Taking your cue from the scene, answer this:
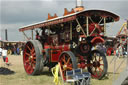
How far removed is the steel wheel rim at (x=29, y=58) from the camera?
9594 mm

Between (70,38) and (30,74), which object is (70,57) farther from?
(30,74)

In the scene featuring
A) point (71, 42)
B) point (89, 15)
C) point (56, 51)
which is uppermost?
point (89, 15)

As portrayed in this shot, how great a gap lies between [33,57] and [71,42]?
2.27 metres

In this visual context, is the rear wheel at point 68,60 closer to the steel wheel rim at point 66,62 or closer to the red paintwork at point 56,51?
the steel wheel rim at point 66,62

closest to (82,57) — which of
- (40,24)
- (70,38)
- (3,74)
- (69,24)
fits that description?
(70,38)

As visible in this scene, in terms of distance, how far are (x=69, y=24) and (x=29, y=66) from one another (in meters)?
3.08

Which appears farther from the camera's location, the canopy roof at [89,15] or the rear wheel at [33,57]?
the rear wheel at [33,57]

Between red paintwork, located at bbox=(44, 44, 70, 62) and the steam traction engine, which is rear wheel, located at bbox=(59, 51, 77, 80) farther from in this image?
red paintwork, located at bbox=(44, 44, 70, 62)

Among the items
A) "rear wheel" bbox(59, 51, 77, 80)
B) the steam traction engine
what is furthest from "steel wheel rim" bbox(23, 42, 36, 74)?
"rear wheel" bbox(59, 51, 77, 80)

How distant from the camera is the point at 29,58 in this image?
9820 millimetres

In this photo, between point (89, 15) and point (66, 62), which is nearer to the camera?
point (89, 15)

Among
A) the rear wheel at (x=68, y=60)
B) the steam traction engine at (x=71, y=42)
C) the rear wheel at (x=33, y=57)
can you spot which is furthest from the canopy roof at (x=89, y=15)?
the rear wheel at (x=68, y=60)

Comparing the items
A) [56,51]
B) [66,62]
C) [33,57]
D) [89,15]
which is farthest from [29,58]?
[89,15]

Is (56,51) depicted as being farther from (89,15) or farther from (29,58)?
(89,15)
